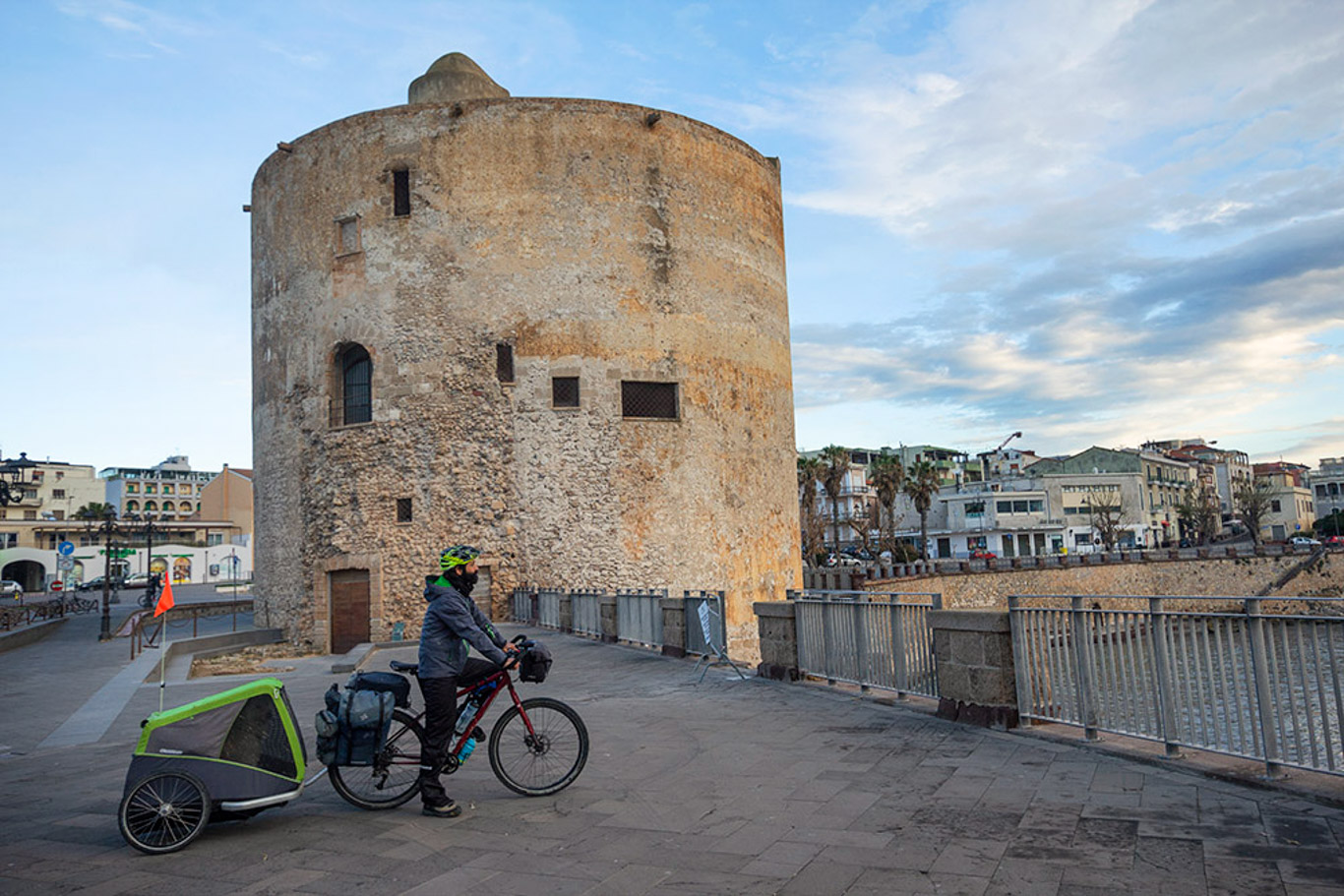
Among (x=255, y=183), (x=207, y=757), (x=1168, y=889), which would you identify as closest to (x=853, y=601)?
(x=1168, y=889)

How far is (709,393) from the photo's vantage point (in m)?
24.9

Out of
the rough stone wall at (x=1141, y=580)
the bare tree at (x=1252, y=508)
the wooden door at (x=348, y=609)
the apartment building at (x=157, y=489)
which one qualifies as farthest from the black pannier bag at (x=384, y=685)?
the apartment building at (x=157, y=489)

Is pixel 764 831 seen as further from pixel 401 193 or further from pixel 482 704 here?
pixel 401 193

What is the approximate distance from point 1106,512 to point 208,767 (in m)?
80.5

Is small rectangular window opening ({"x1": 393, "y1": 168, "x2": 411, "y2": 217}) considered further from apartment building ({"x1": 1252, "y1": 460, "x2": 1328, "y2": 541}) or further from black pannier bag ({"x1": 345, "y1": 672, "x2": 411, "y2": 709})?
apartment building ({"x1": 1252, "y1": 460, "x2": 1328, "y2": 541})

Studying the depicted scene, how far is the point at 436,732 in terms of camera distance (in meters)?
5.71

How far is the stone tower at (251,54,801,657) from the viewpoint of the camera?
23.0m

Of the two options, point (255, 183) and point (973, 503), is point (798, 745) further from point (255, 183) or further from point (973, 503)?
point (973, 503)

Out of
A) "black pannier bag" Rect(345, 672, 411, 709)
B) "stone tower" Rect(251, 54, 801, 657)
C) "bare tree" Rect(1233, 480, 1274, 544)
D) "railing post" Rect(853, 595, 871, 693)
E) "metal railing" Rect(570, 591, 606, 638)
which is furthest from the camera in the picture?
"bare tree" Rect(1233, 480, 1274, 544)

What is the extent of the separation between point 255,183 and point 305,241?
3.93 meters

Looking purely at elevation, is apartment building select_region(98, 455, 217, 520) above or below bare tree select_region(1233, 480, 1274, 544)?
above

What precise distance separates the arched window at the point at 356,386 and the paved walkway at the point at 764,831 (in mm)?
16744

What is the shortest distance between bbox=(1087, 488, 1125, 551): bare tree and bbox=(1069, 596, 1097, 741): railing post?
242 ft

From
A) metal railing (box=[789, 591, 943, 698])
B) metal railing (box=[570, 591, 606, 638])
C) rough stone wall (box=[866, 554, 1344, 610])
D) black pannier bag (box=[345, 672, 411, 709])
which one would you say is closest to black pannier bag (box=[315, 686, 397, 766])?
black pannier bag (box=[345, 672, 411, 709])
